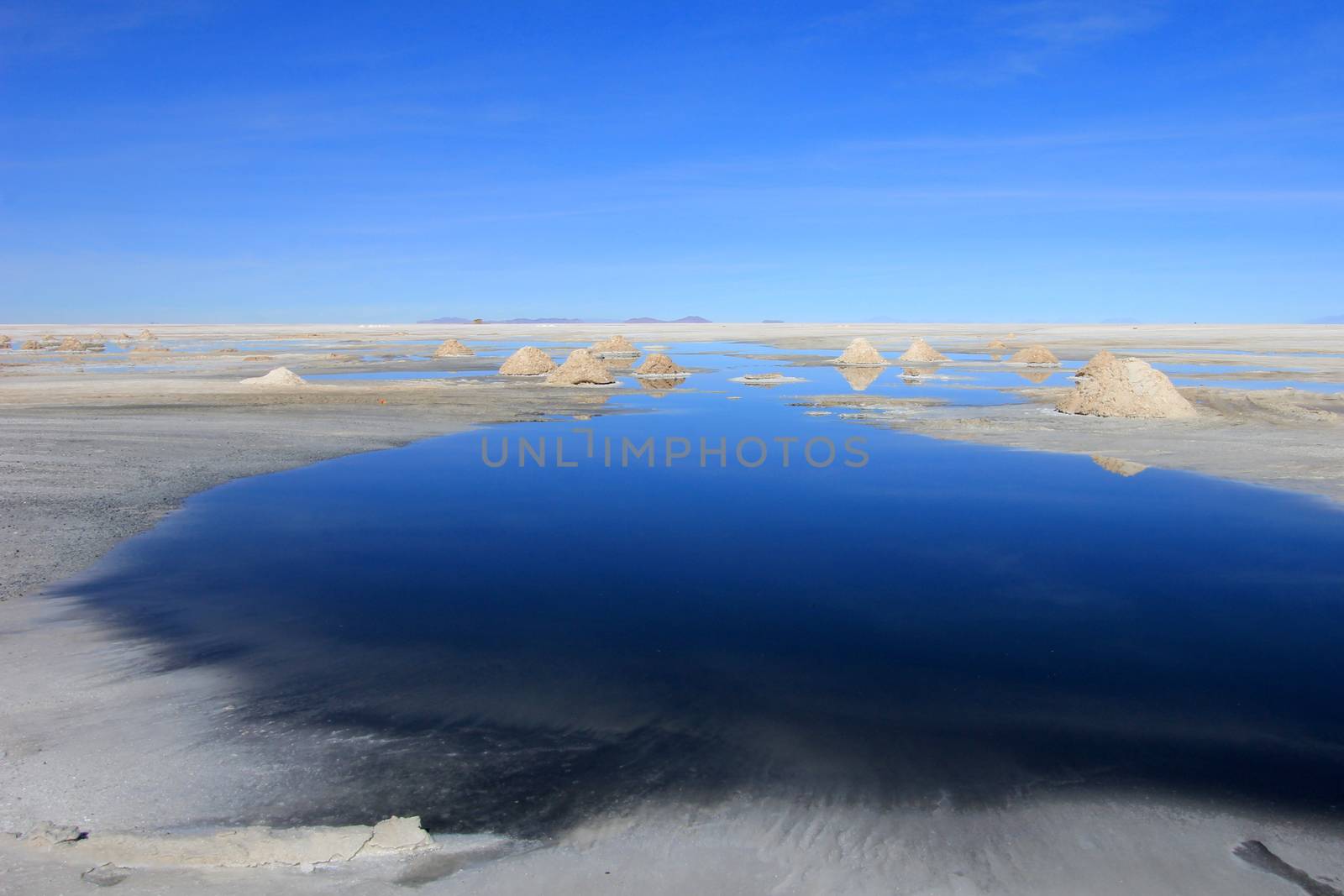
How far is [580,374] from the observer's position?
3167cm

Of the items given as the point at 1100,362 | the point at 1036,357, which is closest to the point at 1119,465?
the point at 1100,362

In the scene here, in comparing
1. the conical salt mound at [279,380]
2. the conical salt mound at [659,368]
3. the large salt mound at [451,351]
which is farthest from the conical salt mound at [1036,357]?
the conical salt mound at [279,380]

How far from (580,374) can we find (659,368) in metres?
5.71

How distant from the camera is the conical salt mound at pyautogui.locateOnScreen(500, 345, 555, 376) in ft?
118

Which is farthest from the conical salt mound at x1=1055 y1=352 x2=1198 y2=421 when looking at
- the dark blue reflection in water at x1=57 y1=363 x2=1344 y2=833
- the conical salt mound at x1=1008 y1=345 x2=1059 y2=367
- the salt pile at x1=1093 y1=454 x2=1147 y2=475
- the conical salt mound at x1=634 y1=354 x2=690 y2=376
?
the conical salt mound at x1=1008 y1=345 x2=1059 y2=367

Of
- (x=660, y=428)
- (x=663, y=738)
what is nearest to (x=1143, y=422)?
(x=660, y=428)

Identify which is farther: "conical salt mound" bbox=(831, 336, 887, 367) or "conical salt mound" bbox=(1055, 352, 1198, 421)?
"conical salt mound" bbox=(831, 336, 887, 367)

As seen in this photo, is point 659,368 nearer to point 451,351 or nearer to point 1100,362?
point 1100,362

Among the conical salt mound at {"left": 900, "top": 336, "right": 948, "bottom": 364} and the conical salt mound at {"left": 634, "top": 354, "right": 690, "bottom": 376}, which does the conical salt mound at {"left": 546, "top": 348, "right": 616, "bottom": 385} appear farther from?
the conical salt mound at {"left": 900, "top": 336, "right": 948, "bottom": 364}

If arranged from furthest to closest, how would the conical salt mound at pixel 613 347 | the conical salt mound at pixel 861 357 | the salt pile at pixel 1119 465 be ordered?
1. the conical salt mound at pixel 613 347
2. the conical salt mound at pixel 861 357
3. the salt pile at pixel 1119 465

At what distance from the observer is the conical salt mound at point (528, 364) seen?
118 feet

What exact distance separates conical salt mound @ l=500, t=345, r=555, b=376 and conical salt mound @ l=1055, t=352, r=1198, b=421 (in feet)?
67.1

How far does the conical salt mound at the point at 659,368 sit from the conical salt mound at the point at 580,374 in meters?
4.31

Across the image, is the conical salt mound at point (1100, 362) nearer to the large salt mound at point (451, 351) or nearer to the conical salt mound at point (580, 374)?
the conical salt mound at point (580, 374)
